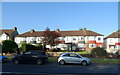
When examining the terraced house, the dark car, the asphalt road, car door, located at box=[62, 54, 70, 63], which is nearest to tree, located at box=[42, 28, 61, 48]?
the terraced house

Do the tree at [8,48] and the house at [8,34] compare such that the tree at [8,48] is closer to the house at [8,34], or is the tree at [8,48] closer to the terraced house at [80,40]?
the terraced house at [80,40]

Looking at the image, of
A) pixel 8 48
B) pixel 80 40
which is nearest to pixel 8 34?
pixel 8 48

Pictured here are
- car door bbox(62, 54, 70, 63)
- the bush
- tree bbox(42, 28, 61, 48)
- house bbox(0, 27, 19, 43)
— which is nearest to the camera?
car door bbox(62, 54, 70, 63)

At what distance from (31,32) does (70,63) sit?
4473 cm

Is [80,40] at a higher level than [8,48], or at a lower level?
higher

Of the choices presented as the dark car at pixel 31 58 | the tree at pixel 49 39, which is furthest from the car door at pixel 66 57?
the tree at pixel 49 39

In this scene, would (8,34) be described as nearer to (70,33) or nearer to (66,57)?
(70,33)

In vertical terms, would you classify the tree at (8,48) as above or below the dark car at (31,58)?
above

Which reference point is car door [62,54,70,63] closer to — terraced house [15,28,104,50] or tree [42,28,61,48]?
tree [42,28,61,48]

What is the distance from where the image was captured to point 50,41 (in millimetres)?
41031

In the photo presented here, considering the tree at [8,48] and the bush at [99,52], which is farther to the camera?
the tree at [8,48]

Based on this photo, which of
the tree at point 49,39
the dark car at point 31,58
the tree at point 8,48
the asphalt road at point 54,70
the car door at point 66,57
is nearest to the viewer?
the asphalt road at point 54,70

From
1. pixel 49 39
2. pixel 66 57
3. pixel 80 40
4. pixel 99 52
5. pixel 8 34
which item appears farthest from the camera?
pixel 8 34

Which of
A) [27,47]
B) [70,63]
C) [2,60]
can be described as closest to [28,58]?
[2,60]
